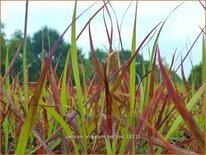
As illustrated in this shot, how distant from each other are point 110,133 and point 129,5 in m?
0.23

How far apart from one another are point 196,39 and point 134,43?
0.30 feet

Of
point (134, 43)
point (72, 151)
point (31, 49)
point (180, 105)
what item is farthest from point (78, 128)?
point (31, 49)

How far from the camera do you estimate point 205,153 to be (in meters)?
0.37

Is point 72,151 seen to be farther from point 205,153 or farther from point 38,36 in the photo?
point 38,36

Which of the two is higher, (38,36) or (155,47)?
(38,36)

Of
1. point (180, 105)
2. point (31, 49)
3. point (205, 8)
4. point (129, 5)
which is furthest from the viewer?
point (31, 49)

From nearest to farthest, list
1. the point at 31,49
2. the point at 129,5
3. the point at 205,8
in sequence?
the point at 205,8 → the point at 129,5 → the point at 31,49

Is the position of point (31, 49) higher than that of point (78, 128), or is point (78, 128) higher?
point (31, 49)

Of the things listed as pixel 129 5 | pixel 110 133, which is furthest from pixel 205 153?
pixel 129 5

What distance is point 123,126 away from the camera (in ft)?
1.75

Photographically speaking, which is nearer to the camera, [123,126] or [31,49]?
[123,126]

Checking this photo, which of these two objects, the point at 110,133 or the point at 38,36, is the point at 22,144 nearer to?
the point at 110,133

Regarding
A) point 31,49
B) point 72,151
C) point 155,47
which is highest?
point 31,49

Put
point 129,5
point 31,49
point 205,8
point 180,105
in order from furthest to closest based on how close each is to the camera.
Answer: point 31,49 → point 129,5 → point 205,8 → point 180,105
